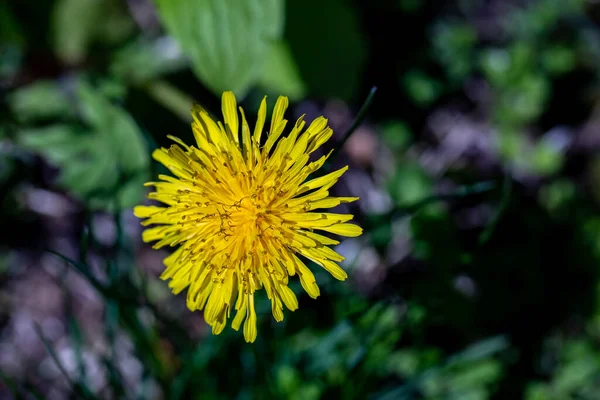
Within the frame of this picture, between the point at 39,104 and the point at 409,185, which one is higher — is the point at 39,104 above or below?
above

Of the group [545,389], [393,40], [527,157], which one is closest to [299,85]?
[393,40]

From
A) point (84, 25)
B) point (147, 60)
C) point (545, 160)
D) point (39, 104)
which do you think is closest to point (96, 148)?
point (39, 104)

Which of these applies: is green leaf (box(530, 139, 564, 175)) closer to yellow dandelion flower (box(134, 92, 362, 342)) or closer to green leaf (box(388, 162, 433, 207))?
green leaf (box(388, 162, 433, 207))

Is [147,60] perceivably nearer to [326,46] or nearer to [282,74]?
[282,74]

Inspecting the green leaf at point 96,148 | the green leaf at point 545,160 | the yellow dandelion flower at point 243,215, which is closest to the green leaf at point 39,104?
the green leaf at point 96,148

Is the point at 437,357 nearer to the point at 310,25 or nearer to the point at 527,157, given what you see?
the point at 527,157

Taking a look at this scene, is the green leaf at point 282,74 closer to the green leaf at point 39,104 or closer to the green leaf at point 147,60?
the green leaf at point 147,60
